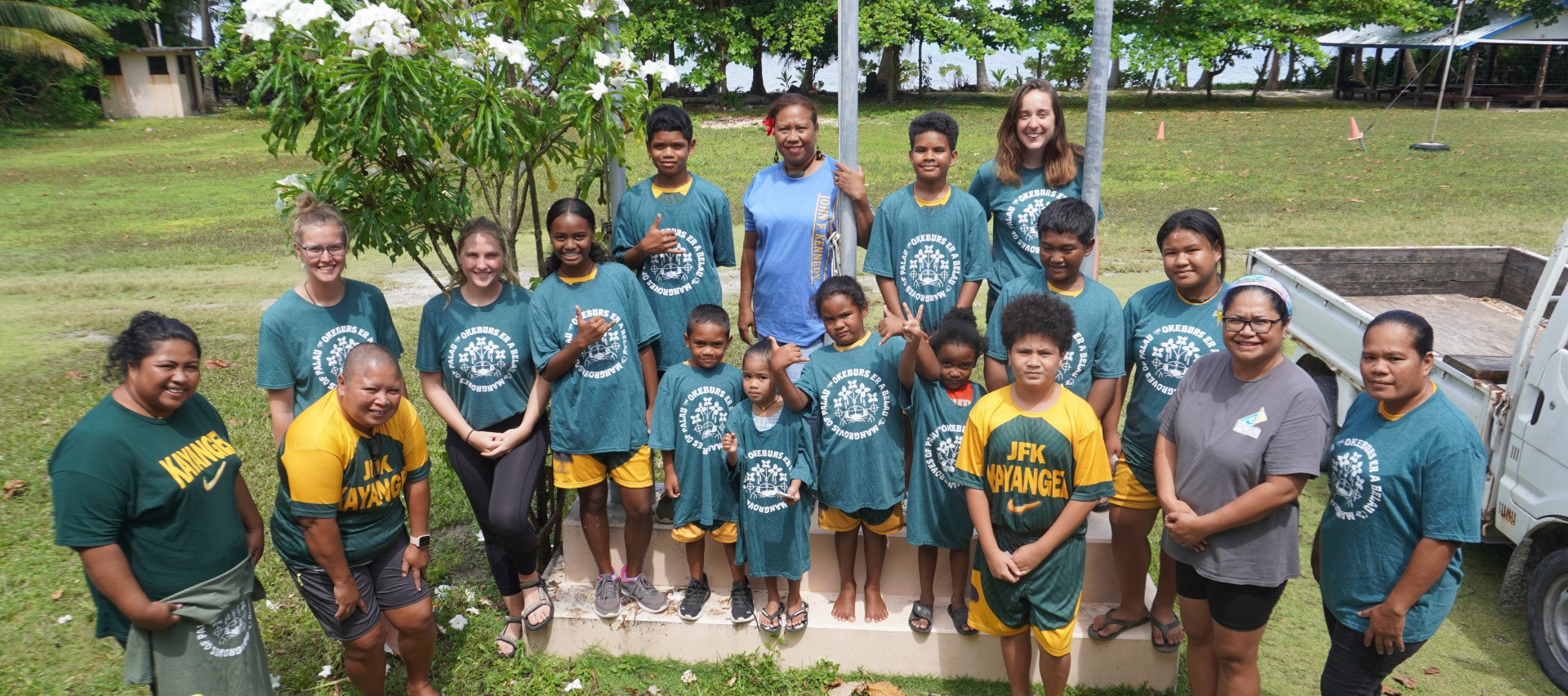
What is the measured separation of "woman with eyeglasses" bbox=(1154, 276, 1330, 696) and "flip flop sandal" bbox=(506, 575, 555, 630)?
255 centimetres

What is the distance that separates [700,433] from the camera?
4172 millimetres

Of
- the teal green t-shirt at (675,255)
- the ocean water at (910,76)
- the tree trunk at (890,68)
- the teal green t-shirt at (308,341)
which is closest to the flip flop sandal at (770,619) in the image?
the teal green t-shirt at (675,255)

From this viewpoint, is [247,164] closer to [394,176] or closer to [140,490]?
[394,176]

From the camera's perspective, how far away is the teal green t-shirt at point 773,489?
404 cm

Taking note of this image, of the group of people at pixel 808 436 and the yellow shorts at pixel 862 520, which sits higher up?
the group of people at pixel 808 436

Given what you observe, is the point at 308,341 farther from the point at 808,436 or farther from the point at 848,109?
the point at 848,109

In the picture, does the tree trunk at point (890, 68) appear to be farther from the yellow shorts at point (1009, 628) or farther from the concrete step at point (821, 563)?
the yellow shorts at point (1009, 628)

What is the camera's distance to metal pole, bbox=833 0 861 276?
407 cm

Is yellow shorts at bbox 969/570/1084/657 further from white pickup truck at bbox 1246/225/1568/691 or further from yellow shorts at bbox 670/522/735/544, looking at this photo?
white pickup truck at bbox 1246/225/1568/691

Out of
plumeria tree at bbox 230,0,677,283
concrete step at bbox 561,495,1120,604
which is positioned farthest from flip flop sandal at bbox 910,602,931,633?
plumeria tree at bbox 230,0,677,283

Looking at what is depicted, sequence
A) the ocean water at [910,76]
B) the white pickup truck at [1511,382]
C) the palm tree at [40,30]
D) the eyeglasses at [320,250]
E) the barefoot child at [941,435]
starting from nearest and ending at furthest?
the eyeglasses at [320,250] → the barefoot child at [941,435] → the white pickup truck at [1511,382] → the palm tree at [40,30] → the ocean water at [910,76]

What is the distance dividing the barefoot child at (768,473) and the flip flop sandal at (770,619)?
0.26 feet

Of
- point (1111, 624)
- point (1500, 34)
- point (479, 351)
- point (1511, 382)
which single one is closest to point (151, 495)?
point (479, 351)

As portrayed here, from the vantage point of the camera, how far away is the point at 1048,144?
448cm
